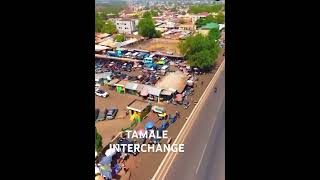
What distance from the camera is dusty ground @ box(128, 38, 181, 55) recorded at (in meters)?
3.91

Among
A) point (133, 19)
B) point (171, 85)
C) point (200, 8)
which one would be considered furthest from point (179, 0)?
point (171, 85)

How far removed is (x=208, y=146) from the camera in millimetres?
3873

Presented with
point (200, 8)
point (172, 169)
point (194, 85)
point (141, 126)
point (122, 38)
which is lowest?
point (172, 169)

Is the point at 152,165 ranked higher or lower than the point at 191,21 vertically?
lower

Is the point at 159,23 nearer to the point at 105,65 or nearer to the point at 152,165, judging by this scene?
the point at 105,65

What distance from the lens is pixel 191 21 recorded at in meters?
3.97

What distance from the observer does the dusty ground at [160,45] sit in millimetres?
3910

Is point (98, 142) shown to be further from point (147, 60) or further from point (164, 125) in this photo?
point (147, 60)

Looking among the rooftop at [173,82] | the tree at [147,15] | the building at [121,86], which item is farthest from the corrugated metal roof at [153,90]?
the tree at [147,15]

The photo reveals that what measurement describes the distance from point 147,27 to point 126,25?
0.21 m

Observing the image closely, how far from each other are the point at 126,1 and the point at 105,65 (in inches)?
26.6

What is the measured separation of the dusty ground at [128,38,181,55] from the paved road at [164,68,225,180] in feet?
1.76

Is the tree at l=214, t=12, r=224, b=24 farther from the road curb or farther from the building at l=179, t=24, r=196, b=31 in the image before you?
the road curb

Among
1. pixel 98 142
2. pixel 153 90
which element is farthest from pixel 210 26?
pixel 98 142
